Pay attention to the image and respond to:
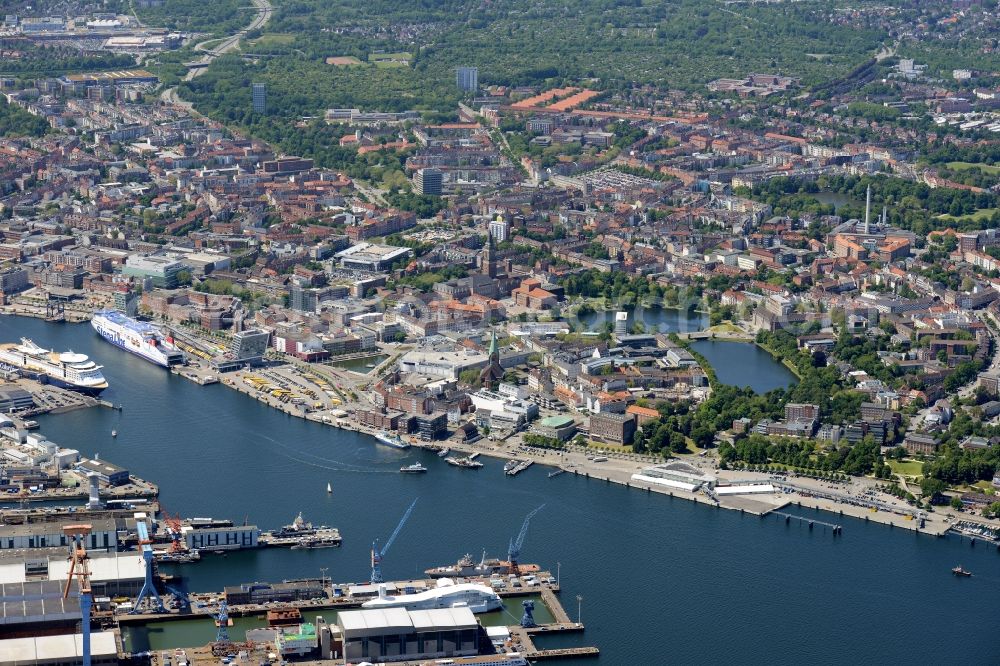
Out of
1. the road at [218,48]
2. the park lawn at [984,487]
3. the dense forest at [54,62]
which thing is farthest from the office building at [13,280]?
the dense forest at [54,62]

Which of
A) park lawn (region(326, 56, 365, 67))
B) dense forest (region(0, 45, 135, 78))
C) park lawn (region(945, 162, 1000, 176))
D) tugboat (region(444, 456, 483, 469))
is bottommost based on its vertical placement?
park lawn (region(945, 162, 1000, 176))

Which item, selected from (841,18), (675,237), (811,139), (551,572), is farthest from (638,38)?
(551,572)

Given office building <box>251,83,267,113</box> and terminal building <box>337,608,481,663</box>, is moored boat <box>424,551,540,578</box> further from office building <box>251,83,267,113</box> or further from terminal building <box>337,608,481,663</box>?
office building <box>251,83,267,113</box>

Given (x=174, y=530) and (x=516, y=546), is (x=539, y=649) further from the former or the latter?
(x=174, y=530)

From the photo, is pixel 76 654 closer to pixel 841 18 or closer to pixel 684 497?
pixel 684 497

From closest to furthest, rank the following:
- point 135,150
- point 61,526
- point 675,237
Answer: point 61,526, point 675,237, point 135,150

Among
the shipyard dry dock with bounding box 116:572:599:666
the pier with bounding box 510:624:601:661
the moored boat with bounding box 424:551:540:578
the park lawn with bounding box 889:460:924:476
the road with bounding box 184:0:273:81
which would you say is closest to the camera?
the shipyard dry dock with bounding box 116:572:599:666

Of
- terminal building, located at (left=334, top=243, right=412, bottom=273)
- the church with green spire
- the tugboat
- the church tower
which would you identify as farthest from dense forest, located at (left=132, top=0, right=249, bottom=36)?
the tugboat
